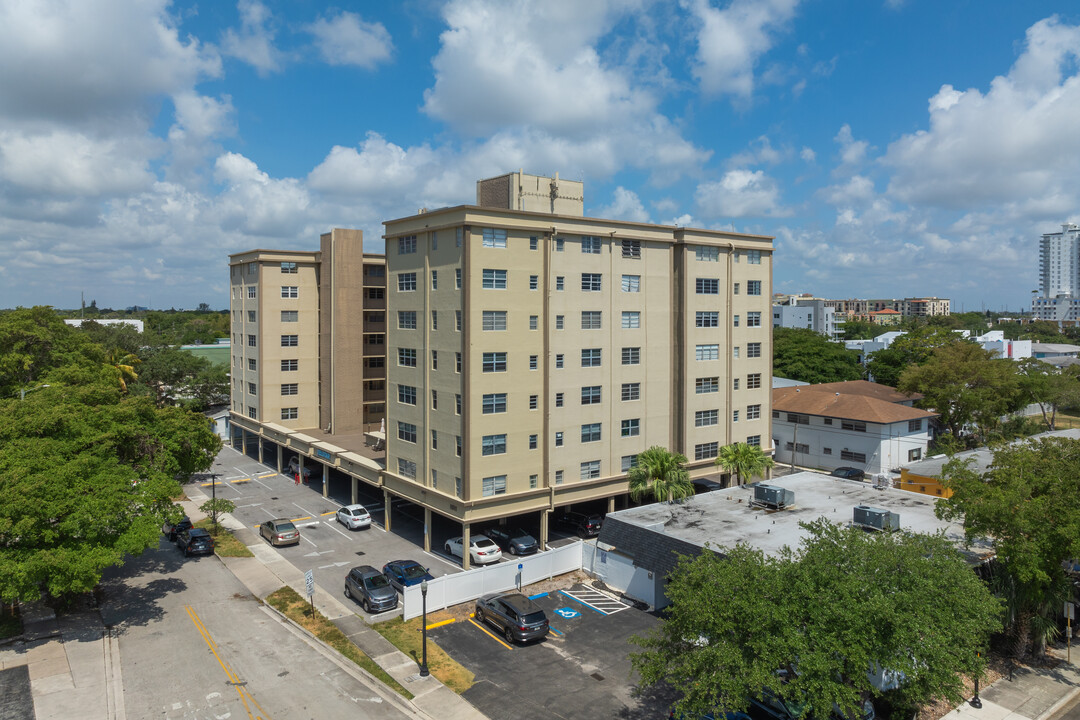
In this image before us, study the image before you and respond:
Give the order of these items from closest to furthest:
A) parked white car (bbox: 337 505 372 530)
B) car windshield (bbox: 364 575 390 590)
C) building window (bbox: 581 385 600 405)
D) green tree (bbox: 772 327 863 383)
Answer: car windshield (bbox: 364 575 390 590) < building window (bbox: 581 385 600 405) < parked white car (bbox: 337 505 372 530) < green tree (bbox: 772 327 863 383)

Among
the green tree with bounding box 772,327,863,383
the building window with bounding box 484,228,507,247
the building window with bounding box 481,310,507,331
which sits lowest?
the green tree with bounding box 772,327,863,383

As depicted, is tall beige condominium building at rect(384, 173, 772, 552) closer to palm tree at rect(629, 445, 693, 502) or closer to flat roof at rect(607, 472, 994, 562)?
A: palm tree at rect(629, 445, 693, 502)

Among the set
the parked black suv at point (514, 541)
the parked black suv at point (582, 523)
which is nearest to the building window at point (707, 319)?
the parked black suv at point (582, 523)

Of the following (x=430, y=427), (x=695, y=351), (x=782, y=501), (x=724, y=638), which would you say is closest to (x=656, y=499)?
(x=782, y=501)

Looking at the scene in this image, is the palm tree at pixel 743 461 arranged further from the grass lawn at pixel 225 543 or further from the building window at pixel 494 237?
the grass lawn at pixel 225 543

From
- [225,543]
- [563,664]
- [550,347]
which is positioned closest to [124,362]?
[225,543]

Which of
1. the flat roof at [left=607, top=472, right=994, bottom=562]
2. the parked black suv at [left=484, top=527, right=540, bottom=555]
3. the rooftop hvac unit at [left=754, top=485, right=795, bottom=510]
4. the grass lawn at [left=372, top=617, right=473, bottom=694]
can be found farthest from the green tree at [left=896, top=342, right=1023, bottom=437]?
the grass lawn at [left=372, top=617, right=473, bottom=694]
